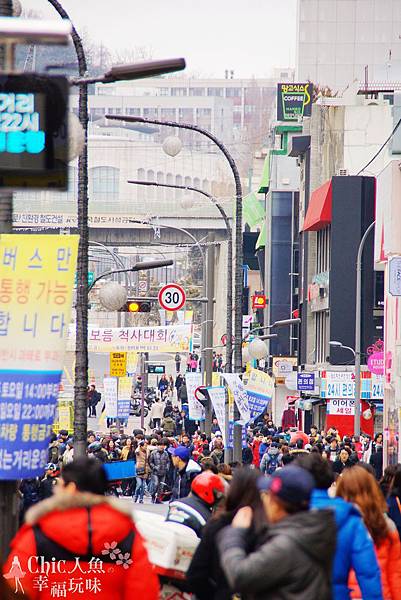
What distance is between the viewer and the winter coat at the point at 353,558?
354 inches

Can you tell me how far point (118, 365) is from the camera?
168 ft

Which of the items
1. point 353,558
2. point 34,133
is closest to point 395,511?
point 353,558

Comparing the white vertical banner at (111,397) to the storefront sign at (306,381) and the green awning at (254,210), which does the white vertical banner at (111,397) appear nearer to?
the storefront sign at (306,381)

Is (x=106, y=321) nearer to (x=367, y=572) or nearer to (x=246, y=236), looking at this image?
(x=246, y=236)

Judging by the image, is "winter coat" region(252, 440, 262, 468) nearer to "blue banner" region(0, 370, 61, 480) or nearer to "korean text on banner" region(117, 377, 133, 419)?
"korean text on banner" region(117, 377, 133, 419)

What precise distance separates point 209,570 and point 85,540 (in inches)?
34.2

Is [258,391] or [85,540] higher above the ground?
[258,391]

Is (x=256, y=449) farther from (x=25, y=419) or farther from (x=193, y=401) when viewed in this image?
(x=25, y=419)

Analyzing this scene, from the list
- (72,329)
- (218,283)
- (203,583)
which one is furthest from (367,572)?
(218,283)

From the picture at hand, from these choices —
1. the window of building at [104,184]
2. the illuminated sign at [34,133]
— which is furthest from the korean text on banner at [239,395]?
the window of building at [104,184]

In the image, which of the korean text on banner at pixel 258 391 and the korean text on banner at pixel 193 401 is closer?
the korean text on banner at pixel 258 391

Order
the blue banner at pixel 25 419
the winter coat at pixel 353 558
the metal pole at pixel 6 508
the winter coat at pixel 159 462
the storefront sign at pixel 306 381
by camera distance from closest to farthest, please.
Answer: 1. the winter coat at pixel 353 558
2. the blue banner at pixel 25 419
3. the metal pole at pixel 6 508
4. the winter coat at pixel 159 462
5. the storefront sign at pixel 306 381

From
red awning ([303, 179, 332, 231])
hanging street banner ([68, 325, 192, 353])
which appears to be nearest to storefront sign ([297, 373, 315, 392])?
red awning ([303, 179, 332, 231])

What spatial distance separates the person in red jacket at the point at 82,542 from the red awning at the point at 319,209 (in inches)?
2091
